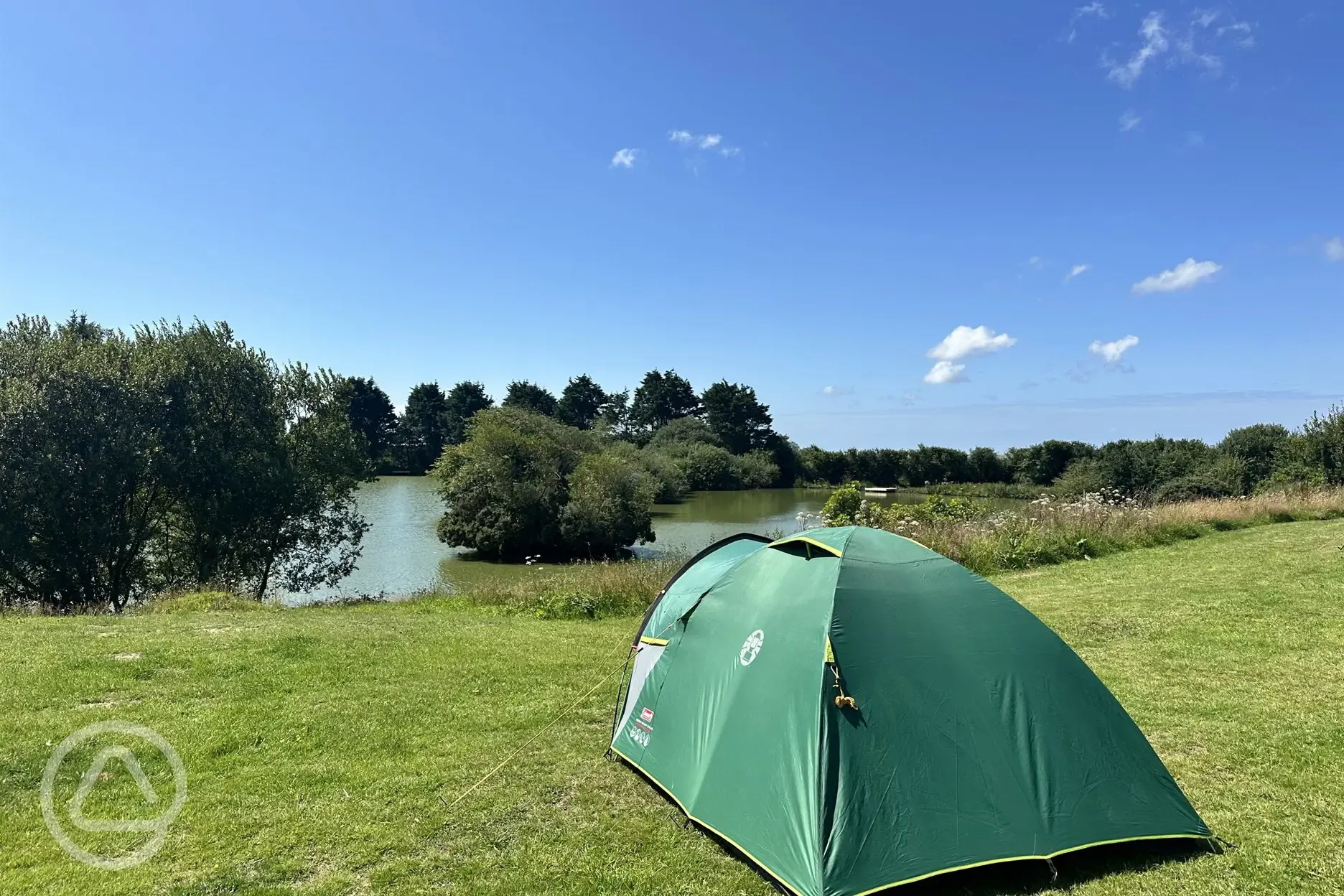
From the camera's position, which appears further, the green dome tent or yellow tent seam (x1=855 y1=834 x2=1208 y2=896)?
the green dome tent

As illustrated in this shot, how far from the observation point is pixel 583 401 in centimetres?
6919

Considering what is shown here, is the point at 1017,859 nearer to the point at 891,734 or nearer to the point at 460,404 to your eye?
the point at 891,734

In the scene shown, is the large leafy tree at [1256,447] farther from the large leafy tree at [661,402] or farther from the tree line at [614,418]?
the large leafy tree at [661,402]

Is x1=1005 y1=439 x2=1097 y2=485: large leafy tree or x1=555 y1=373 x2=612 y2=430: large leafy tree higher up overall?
x1=555 y1=373 x2=612 y2=430: large leafy tree

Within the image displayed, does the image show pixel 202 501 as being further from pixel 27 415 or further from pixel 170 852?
pixel 170 852

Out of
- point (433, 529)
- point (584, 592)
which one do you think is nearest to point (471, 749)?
point (584, 592)

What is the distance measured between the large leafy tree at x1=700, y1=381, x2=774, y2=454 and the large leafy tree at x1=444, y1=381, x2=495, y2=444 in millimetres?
21120

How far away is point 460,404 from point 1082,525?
60346 millimetres

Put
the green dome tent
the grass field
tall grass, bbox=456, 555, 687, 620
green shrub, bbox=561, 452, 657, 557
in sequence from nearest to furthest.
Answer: the green dome tent
the grass field
tall grass, bbox=456, 555, 687, 620
green shrub, bbox=561, 452, 657, 557

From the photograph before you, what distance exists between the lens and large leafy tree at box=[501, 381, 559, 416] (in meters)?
64.2

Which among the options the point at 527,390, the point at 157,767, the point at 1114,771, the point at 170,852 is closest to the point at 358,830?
the point at 170,852

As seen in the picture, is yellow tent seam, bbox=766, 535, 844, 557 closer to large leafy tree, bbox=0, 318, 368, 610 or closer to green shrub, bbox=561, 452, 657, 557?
large leafy tree, bbox=0, 318, 368, 610

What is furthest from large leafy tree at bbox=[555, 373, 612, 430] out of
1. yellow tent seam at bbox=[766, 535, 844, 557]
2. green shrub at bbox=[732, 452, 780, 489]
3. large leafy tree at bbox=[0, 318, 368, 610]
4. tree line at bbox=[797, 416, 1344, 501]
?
yellow tent seam at bbox=[766, 535, 844, 557]

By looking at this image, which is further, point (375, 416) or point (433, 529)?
point (375, 416)
